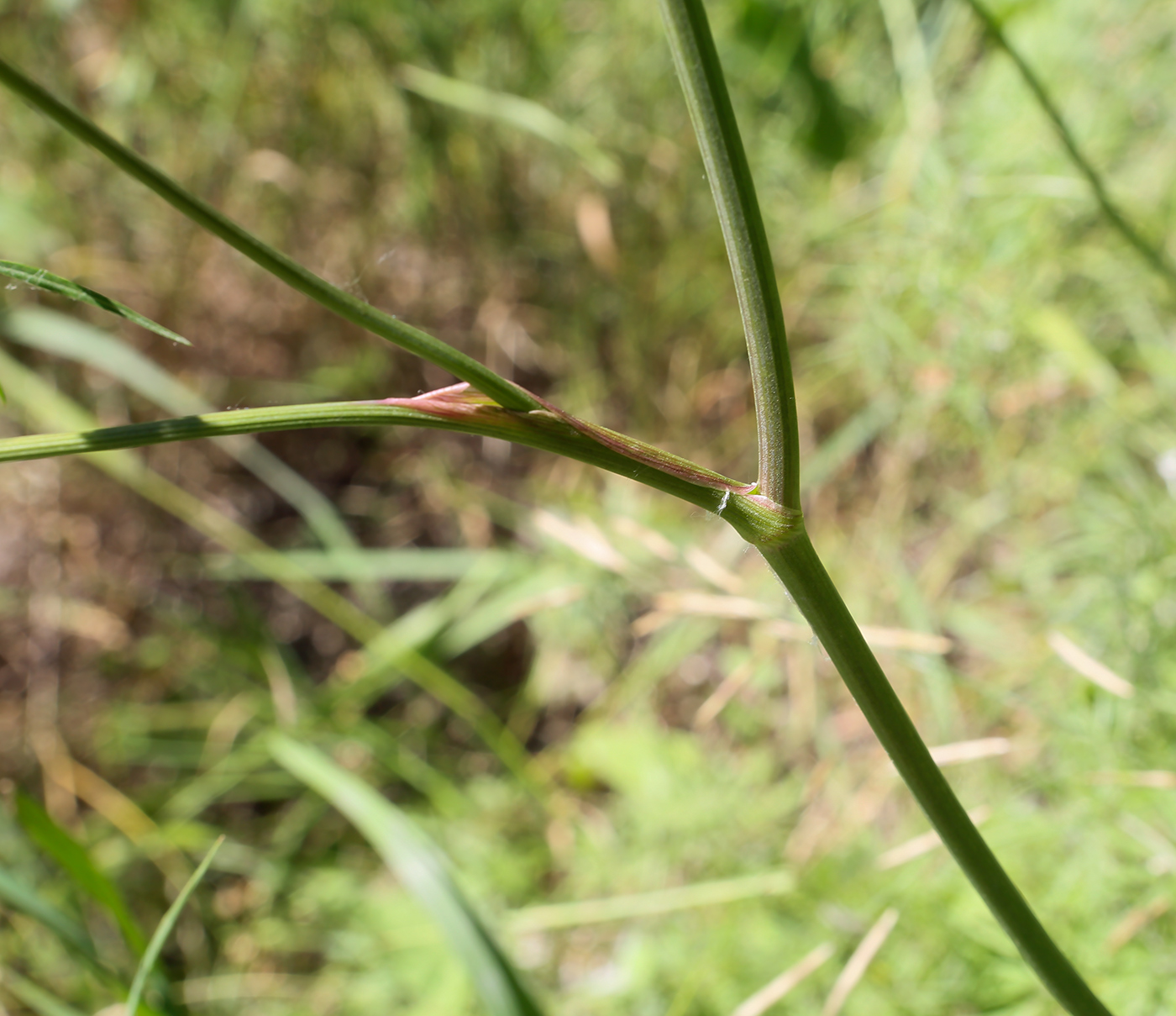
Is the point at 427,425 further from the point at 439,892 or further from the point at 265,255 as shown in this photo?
the point at 439,892

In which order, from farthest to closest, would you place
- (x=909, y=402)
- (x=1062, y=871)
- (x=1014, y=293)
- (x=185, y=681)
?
(x=185, y=681)
(x=909, y=402)
(x=1014, y=293)
(x=1062, y=871)

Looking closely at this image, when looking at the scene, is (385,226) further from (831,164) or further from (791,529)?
(791,529)

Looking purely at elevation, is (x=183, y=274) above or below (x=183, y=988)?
above

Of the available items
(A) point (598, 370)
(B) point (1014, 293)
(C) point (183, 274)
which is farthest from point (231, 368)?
(B) point (1014, 293)

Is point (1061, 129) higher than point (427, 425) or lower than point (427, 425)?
higher

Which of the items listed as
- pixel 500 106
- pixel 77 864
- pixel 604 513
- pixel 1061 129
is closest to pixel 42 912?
pixel 77 864

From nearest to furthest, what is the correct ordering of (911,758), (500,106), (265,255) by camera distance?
(265,255)
(911,758)
(500,106)

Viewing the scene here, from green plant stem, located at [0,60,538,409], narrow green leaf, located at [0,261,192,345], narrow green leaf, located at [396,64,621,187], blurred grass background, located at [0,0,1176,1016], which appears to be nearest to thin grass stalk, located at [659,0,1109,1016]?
green plant stem, located at [0,60,538,409]
